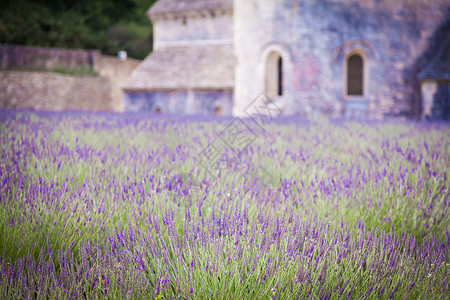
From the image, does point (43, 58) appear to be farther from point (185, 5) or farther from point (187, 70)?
point (187, 70)

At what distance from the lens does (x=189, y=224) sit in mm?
2107

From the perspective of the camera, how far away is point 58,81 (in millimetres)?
20828

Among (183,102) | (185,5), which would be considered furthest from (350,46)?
(185,5)

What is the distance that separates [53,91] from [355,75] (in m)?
15.0

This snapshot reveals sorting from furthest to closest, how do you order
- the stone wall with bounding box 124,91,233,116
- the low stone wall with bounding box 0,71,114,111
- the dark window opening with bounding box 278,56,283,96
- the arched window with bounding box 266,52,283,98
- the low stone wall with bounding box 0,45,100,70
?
the low stone wall with bounding box 0,45,100,70, the low stone wall with bounding box 0,71,114,111, the stone wall with bounding box 124,91,233,116, the dark window opening with bounding box 278,56,283,96, the arched window with bounding box 266,52,283,98

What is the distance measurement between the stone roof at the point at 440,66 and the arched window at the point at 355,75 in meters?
2.04

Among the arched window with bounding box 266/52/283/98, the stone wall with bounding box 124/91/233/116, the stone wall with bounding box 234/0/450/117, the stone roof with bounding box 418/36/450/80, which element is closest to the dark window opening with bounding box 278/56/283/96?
the arched window with bounding box 266/52/283/98

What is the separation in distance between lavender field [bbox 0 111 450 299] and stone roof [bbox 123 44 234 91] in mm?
13632

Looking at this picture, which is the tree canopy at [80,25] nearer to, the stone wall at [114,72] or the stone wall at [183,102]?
the stone wall at [114,72]

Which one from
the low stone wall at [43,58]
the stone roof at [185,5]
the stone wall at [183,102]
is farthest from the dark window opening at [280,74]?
the low stone wall at [43,58]

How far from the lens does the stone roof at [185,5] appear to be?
2086cm

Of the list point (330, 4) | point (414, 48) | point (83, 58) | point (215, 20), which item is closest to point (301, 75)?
point (330, 4)

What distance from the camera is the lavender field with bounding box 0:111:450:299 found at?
5.35ft

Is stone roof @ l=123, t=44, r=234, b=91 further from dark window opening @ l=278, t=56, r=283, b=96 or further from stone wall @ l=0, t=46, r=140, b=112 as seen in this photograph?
dark window opening @ l=278, t=56, r=283, b=96
